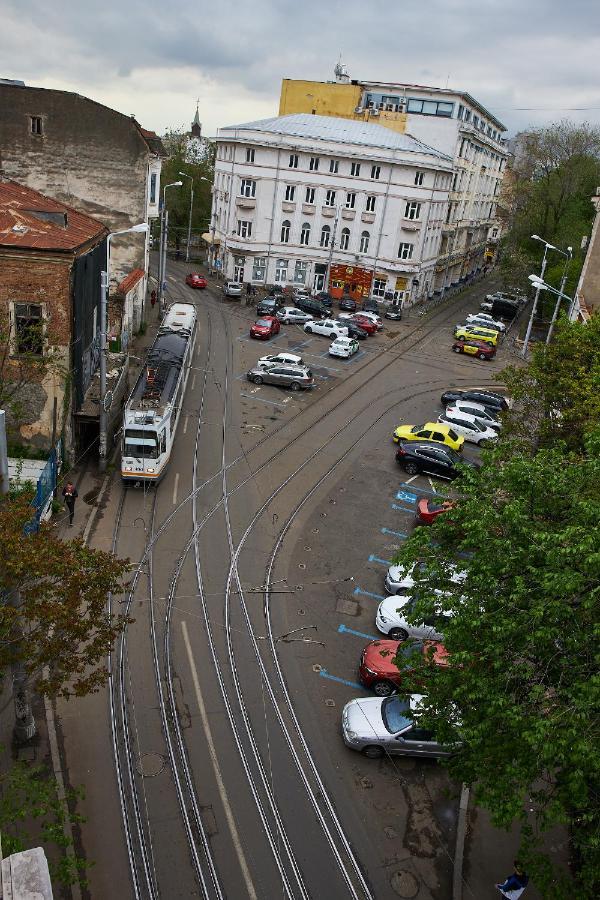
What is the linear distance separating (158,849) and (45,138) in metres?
34.8

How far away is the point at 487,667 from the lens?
1091 centimetres

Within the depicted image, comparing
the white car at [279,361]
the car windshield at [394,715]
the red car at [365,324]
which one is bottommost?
the car windshield at [394,715]

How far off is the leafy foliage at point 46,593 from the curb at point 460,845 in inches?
295

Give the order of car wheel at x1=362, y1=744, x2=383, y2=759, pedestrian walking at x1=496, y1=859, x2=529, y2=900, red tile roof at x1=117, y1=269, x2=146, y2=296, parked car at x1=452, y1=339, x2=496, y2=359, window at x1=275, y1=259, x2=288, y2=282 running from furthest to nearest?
window at x1=275, y1=259, x2=288, y2=282 < parked car at x1=452, y1=339, x2=496, y2=359 < red tile roof at x1=117, y1=269, x2=146, y2=296 < car wheel at x1=362, y1=744, x2=383, y2=759 < pedestrian walking at x1=496, y1=859, x2=529, y2=900

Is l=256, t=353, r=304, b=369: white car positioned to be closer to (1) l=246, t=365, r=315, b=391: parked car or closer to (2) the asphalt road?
(1) l=246, t=365, r=315, b=391: parked car

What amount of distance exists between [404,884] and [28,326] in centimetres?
2013

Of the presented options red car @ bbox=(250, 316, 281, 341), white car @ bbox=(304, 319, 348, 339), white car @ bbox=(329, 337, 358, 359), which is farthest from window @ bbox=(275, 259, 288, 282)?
white car @ bbox=(329, 337, 358, 359)

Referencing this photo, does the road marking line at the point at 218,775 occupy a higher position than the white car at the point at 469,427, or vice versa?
the white car at the point at 469,427

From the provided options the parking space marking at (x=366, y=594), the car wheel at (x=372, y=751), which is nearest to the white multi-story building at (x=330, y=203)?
the parking space marking at (x=366, y=594)

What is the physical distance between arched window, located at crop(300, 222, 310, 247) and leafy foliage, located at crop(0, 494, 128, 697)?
51.8 m

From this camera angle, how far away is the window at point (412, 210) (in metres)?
58.3

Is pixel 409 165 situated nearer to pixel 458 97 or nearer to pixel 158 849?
pixel 458 97

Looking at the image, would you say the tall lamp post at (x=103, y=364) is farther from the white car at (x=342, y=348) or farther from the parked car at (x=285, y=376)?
the white car at (x=342, y=348)

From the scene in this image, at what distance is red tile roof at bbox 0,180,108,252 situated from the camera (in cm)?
2305
